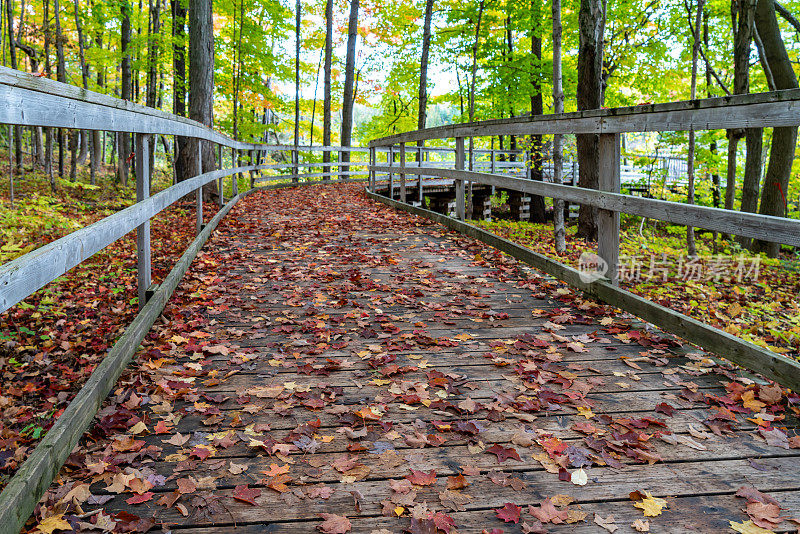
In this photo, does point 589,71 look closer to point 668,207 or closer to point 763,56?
point 763,56

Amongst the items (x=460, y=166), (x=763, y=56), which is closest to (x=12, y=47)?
(x=460, y=166)

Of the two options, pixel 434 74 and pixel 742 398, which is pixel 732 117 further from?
pixel 434 74

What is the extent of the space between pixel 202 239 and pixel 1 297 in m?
5.34

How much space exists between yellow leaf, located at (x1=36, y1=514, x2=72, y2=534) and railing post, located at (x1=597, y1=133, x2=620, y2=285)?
Answer: 3841 millimetres

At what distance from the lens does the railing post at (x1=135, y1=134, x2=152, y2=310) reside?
13.0 feet

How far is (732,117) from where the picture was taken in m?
3.25

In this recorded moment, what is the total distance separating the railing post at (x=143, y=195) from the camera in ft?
13.0

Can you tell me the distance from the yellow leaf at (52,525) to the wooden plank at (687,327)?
129 inches

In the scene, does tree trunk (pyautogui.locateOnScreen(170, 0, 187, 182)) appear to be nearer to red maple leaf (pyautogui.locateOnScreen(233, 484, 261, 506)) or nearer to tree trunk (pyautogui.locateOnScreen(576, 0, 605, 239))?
tree trunk (pyautogui.locateOnScreen(576, 0, 605, 239))

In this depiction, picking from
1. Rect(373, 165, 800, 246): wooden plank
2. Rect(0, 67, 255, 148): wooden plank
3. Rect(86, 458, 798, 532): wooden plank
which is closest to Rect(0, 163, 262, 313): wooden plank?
Rect(0, 67, 255, 148): wooden plank

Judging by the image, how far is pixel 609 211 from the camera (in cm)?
442

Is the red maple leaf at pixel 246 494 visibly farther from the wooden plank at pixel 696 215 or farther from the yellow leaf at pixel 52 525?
the wooden plank at pixel 696 215

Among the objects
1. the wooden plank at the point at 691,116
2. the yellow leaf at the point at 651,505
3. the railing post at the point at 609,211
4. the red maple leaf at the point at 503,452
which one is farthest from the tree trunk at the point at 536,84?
the yellow leaf at the point at 651,505

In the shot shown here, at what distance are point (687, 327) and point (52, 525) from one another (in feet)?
11.7
